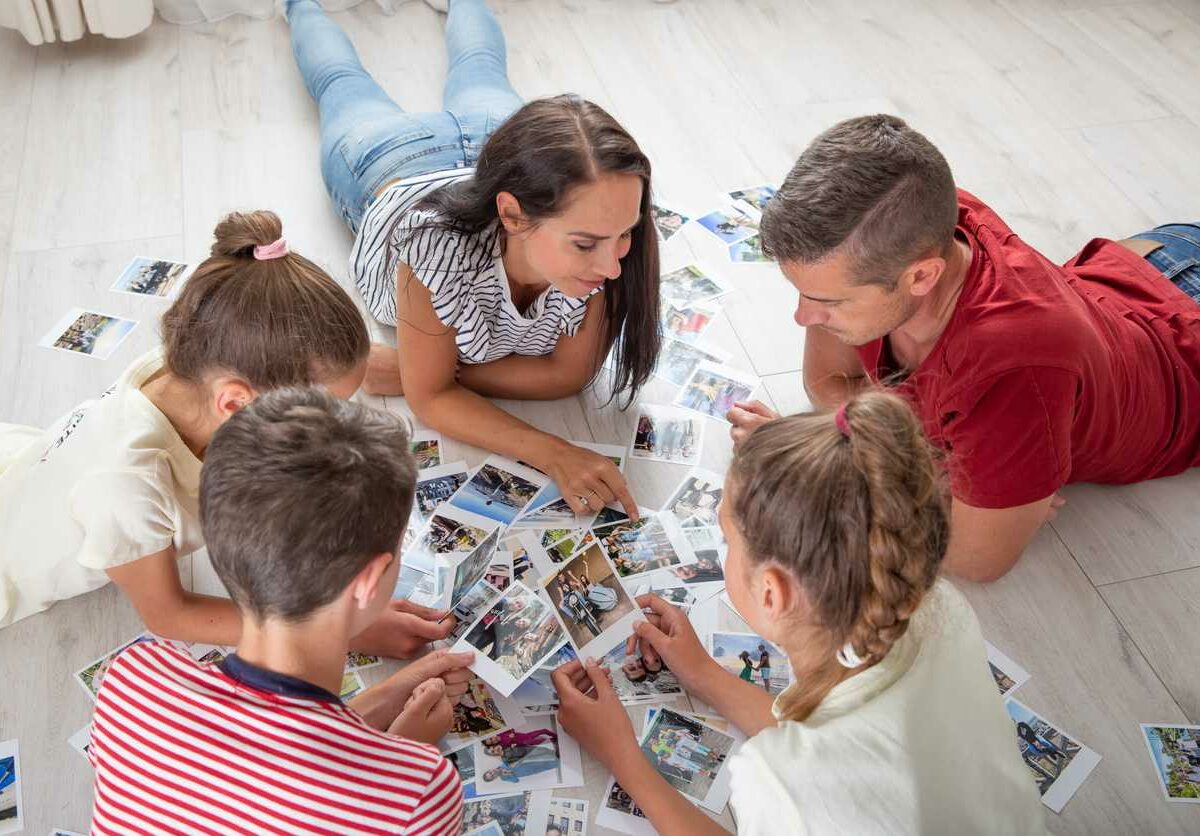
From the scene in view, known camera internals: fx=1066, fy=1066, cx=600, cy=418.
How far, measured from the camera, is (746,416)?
222cm

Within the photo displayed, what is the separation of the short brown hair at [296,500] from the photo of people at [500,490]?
2.77 ft

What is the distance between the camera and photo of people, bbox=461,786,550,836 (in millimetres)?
1672

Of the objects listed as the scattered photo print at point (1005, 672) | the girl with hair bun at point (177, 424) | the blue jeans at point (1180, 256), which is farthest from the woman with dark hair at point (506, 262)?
the blue jeans at point (1180, 256)

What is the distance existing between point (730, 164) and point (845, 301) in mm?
1325

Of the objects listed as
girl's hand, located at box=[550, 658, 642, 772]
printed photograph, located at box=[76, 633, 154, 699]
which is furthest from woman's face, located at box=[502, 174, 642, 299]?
printed photograph, located at box=[76, 633, 154, 699]

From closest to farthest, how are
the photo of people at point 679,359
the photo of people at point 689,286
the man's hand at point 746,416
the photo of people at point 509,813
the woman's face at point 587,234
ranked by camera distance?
the photo of people at point 509,813
the woman's face at point 587,234
the man's hand at point 746,416
the photo of people at point 679,359
the photo of people at point 689,286

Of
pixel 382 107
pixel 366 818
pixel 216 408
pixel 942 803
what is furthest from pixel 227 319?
pixel 382 107

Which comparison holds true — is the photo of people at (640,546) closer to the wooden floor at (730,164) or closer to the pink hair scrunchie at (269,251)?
the wooden floor at (730,164)

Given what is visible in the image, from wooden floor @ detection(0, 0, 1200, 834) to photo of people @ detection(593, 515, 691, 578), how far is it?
121 mm

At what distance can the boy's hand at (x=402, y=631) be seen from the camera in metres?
1.84

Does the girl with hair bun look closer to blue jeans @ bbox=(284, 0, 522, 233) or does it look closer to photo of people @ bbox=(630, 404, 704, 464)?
photo of people @ bbox=(630, 404, 704, 464)

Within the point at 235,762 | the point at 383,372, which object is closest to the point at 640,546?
the point at 383,372

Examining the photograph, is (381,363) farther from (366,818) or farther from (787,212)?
(366,818)

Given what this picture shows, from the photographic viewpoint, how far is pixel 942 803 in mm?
1249
